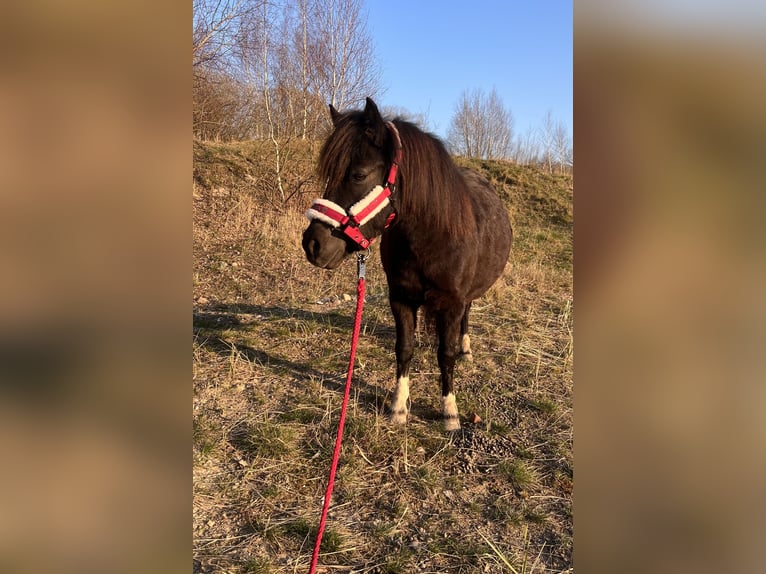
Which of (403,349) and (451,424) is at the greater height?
(403,349)

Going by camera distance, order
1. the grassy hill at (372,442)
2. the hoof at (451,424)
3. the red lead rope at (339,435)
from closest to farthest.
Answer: the red lead rope at (339,435) → the grassy hill at (372,442) → the hoof at (451,424)

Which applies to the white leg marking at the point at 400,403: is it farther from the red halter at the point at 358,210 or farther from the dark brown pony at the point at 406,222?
the red halter at the point at 358,210

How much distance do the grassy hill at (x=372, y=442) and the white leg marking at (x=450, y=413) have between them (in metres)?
0.09

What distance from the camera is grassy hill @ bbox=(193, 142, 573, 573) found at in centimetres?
207

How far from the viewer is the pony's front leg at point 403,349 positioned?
323 cm

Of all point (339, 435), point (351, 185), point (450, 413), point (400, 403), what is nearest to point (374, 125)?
point (351, 185)

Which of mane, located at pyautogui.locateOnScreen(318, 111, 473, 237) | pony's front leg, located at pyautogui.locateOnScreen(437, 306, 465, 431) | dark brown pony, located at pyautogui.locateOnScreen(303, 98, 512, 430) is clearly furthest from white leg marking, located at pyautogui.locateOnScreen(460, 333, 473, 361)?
mane, located at pyautogui.locateOnScreen(318, 111, 473, 237)

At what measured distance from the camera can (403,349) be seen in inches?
131

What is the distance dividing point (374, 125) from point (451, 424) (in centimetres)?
216

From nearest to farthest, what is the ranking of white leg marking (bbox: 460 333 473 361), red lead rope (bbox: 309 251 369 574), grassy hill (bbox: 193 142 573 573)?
red lead rope (bbox: 309 251 369 574), grassy hill (bbox: 193 142 573 573), white leg marking (bbox: 460 333 473 361)

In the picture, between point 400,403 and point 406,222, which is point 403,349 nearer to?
point 400,403

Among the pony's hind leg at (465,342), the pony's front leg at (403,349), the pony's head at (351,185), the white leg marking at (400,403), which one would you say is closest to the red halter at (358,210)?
the pony's head at (351,185)

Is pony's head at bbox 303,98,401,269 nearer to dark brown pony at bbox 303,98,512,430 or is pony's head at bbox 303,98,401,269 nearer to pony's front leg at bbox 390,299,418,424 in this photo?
dark brown pony at bbox 303,98,512,430
